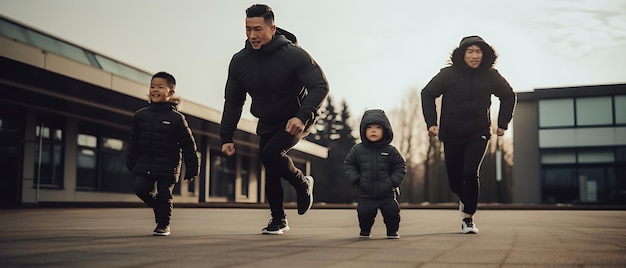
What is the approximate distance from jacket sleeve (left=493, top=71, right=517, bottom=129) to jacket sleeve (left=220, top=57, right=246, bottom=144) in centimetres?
248

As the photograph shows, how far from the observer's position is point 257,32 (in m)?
5.52

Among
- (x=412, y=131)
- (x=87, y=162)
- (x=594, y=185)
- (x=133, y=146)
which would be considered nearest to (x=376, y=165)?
(x=133, y=146)

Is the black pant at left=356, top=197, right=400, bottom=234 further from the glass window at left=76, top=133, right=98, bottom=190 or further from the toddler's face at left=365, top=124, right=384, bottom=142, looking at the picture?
the glass window at left=76, top=133, right=98, bottom=190

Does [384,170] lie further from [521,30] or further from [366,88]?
[366,88]

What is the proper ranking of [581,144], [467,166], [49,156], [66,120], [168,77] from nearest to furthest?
1. [168,77]
2. [467,166]
3. [49,156]
4. [66,120]
5. [581,144]

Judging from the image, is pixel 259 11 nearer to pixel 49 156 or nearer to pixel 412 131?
pixel 49 156

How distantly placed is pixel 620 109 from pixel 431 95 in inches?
1026

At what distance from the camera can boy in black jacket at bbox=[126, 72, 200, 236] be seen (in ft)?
18.8

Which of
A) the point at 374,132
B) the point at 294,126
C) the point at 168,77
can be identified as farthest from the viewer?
the point at 168,77

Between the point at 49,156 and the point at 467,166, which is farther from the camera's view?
the point at 49,156

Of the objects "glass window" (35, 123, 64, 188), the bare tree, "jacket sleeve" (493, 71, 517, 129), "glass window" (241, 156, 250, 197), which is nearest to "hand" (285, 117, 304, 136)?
"jacket sleeve" (493, 71, 517, 129)

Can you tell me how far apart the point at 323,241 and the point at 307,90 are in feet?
4.37

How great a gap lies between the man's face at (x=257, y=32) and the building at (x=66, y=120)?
10.1 meters

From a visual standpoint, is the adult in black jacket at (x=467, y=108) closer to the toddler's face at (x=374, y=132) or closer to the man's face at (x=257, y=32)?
the toddler's face at (x=374, y=132)
